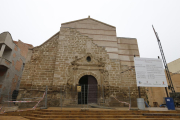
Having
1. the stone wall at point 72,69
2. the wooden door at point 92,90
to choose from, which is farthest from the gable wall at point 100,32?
the wooden door at point 92,90

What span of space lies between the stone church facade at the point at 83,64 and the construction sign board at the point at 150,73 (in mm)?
2641

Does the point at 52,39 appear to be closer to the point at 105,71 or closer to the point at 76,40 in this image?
the point at 76,40

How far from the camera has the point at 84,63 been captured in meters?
10.3

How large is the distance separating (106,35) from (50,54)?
246 inches

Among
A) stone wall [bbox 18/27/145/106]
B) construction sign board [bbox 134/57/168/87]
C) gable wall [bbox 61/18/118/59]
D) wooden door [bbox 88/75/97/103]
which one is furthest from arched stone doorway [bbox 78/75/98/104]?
construction sign board [bbox 134/57/168/87]

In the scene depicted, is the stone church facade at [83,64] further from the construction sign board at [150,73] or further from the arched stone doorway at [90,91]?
the construction sign board at [150,73]

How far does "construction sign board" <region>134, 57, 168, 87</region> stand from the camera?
25.4 feet

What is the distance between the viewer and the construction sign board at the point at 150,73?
7751 mm

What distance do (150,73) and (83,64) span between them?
18.4 feet

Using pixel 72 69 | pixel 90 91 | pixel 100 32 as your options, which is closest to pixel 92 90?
pixel 90 91

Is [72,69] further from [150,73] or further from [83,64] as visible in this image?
[150,73]

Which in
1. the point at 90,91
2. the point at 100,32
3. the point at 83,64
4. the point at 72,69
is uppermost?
the point at 100,32

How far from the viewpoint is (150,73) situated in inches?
314

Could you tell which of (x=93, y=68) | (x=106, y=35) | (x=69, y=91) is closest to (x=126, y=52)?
(x=106, y=35)
